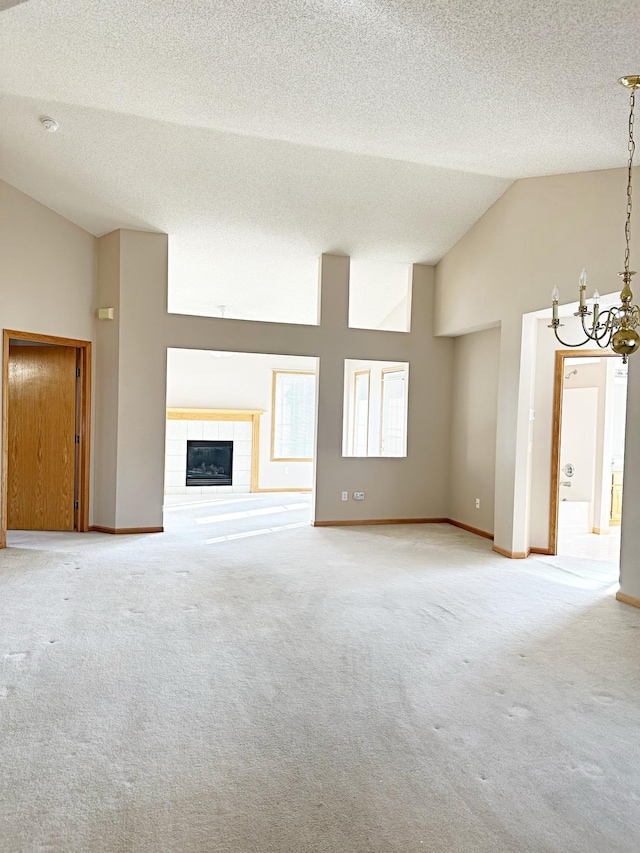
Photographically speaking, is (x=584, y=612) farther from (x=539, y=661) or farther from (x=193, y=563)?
(x=193, y=563)

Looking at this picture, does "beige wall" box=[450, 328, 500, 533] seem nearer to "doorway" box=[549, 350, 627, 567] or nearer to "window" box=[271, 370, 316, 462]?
"doorway" box=[549, 350, 627, 567]

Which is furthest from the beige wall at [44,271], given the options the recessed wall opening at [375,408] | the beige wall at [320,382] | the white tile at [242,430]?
the recessed wall opening at [375,408]

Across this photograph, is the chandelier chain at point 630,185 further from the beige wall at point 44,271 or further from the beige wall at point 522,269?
the beige wall at point 44,271

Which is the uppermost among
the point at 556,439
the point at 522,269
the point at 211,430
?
the point at 522,269

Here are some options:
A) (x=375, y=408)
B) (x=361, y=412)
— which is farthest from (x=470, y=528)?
(x=361, y=412)

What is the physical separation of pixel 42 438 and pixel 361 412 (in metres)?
5.25

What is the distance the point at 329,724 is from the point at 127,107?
14.0ft

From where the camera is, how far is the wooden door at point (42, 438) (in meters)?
6.37

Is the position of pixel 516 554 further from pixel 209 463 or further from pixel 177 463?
pixel 177 463

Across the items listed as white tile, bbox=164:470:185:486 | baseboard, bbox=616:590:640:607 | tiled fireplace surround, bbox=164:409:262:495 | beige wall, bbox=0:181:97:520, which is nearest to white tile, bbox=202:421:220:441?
tiled fireplace surround, bbox=164:409:262:495

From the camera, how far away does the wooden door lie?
20.9ft

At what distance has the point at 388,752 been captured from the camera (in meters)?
2.41

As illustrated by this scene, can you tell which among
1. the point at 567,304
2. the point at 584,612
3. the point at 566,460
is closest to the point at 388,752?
the point at 584,612

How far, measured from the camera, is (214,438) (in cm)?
981
